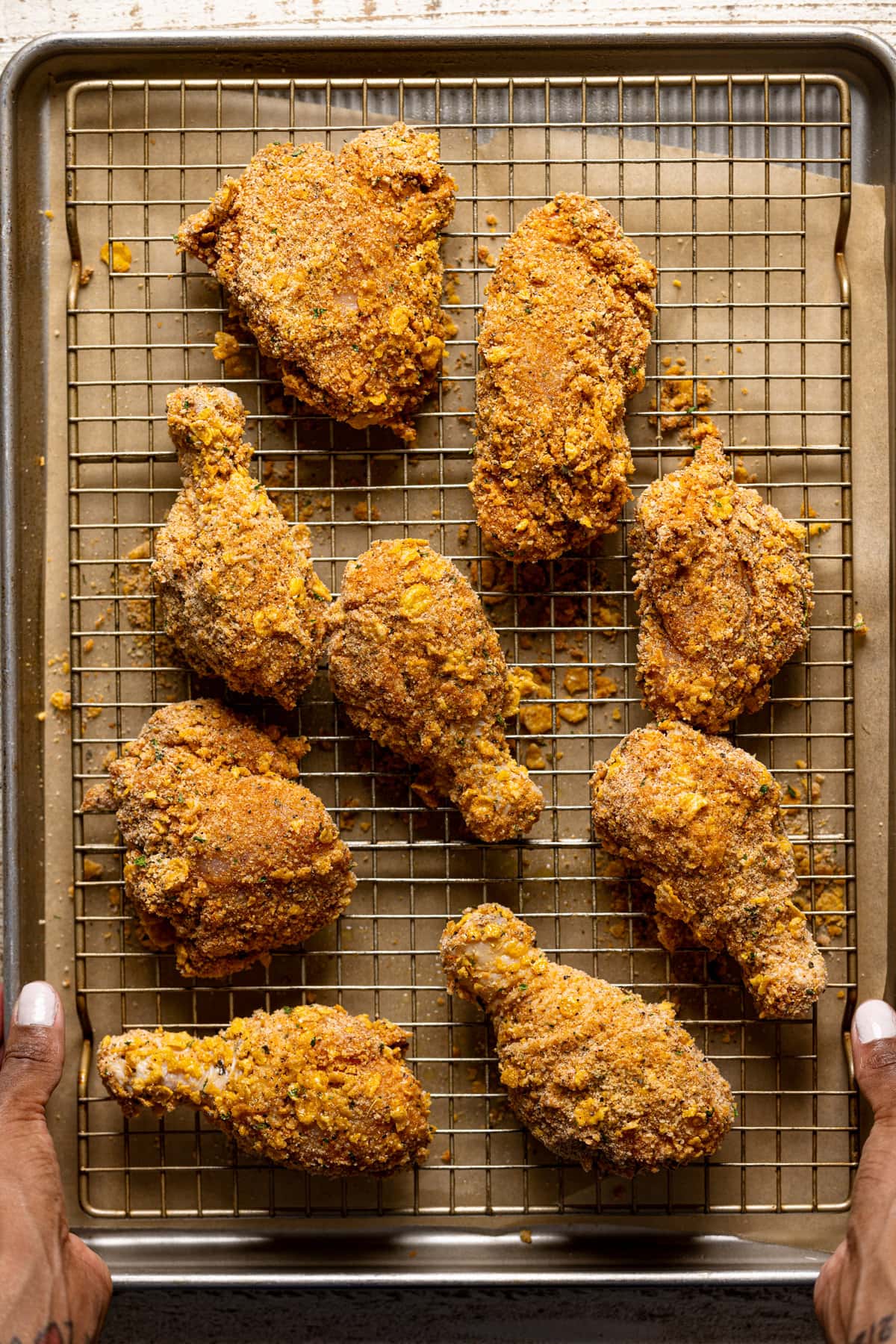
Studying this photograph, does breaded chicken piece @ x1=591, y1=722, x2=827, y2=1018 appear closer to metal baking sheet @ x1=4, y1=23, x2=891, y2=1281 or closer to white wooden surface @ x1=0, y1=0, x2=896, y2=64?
metal baking sheet @ x1=4, y1=23, x2=891, y2=1281

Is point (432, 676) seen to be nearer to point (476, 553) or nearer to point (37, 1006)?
point (476, 553)

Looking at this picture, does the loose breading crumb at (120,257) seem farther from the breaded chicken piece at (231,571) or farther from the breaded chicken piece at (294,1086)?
the breaded chicken piece at (294,1086)

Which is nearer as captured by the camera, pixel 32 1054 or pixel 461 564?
pixel 32 1054

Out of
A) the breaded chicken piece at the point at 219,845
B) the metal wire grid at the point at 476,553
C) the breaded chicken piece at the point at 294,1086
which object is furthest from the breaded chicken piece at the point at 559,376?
the breaded chicken piece at the point at 294,1086

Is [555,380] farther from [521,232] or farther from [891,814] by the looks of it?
[891,814]

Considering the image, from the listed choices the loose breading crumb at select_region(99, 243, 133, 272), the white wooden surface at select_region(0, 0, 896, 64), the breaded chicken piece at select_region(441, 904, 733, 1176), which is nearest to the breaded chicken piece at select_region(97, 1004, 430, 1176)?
the breaded chicken piece at select_region(441, 904, 733, 1176)

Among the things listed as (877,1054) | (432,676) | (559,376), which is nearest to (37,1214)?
(432,676)

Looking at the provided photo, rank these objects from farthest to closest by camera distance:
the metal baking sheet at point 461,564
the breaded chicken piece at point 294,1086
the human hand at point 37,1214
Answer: the metal baking sheet at point 461,564 < the breaded chicken piece at point 294,1086 < the human hand at point 37,1214
